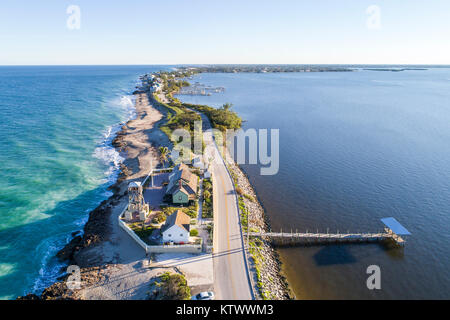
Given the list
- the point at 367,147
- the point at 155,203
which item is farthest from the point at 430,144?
the point at 155,203

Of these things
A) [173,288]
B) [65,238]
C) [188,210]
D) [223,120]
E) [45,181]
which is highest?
[223,120]

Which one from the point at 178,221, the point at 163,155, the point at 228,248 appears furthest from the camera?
the point at 163,155

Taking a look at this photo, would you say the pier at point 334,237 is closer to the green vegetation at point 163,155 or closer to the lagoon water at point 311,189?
the lagoon water at point 311,189

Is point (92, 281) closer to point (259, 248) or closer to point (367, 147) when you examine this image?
point (259, 248)

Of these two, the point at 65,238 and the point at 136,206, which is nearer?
the point at 65,238

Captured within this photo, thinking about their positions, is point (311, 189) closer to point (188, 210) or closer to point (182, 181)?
point (182, 181)

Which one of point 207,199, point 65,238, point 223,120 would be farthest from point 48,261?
point 223,120

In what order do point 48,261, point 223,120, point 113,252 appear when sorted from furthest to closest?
point 223,120
point 48,261
point 113,252
